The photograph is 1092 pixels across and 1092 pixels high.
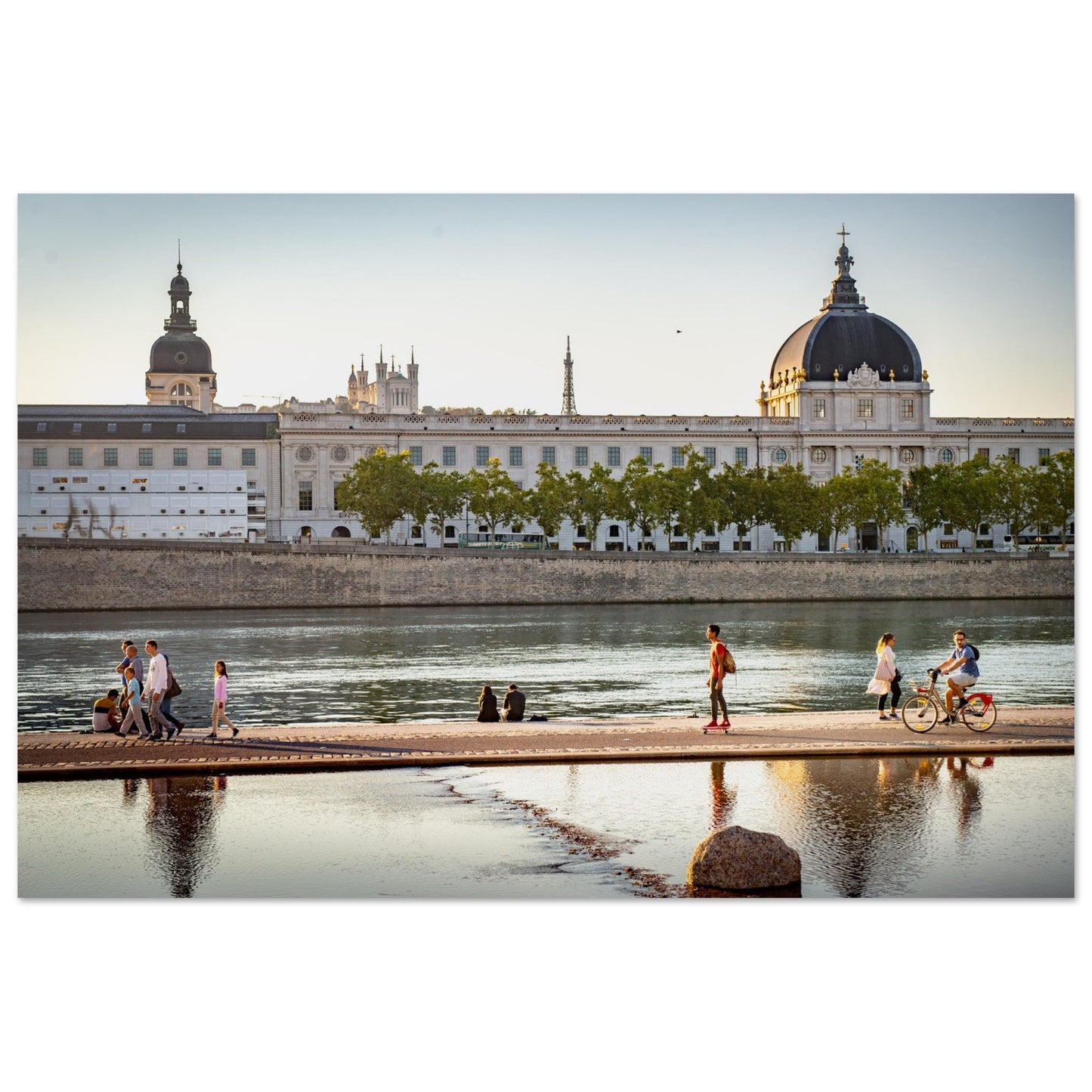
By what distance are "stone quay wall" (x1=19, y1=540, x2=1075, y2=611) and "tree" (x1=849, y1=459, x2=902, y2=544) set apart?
533 inches

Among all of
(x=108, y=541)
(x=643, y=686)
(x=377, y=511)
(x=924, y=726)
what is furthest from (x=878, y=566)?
(x=924, y=726)

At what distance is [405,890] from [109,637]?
1382 inches

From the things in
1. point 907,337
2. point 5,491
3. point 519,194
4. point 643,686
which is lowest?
point 643,686

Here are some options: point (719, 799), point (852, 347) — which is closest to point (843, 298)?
point (852, 347)

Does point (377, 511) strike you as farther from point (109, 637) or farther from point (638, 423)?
point (109, 637)

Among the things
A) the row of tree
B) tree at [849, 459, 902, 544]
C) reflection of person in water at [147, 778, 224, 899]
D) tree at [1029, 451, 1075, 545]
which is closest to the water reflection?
reflection of person in water at [147, 778, 224, 899]

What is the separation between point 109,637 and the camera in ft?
146

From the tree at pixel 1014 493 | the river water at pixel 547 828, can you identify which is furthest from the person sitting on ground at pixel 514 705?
the tree at pixel 1014 493

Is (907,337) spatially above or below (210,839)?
above

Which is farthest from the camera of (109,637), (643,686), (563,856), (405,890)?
(109,637)

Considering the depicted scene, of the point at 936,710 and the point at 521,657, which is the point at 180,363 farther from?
the point at 936,710

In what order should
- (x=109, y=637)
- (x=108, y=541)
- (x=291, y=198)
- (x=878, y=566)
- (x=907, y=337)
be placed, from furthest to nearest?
1. (x=907, y=337)
2. (x=878, y=566)
3. (x=108, y=541)
4. (x=109, y=637)
5. (x=291, y=198)

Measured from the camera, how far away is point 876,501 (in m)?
81.9

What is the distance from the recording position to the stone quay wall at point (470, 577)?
59875 mm
